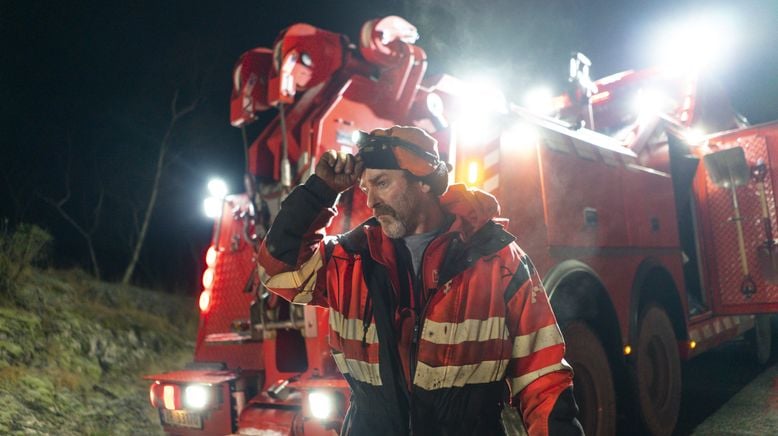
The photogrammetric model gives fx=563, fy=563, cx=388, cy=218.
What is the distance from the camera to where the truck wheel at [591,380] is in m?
3.23

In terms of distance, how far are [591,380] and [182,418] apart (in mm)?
2564

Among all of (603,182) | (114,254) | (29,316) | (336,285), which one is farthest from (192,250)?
(336,285)

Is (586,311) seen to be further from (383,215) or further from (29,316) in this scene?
(29,316)

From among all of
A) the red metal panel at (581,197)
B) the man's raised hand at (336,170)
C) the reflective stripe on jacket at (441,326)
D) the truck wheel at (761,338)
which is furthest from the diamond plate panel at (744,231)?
the man's raised hand at (336,170)

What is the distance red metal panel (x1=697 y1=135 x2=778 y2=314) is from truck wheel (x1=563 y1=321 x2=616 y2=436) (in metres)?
2.22

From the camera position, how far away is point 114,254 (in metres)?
14.9

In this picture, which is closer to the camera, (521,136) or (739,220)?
(521,136)

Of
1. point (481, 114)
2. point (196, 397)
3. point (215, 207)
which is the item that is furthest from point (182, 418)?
point (481, 114)

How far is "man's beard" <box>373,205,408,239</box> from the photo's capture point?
6.24 feet

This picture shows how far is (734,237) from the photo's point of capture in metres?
4.98

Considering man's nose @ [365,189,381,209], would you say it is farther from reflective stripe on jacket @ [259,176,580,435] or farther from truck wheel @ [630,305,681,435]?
truck wheel @ [630,305,681,435]

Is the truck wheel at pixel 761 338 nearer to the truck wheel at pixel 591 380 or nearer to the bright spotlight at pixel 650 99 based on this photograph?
the bright spotlight at pixel 650 99

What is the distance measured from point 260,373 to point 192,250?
1401 cm

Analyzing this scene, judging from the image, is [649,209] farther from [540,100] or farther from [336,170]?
[336,170]
